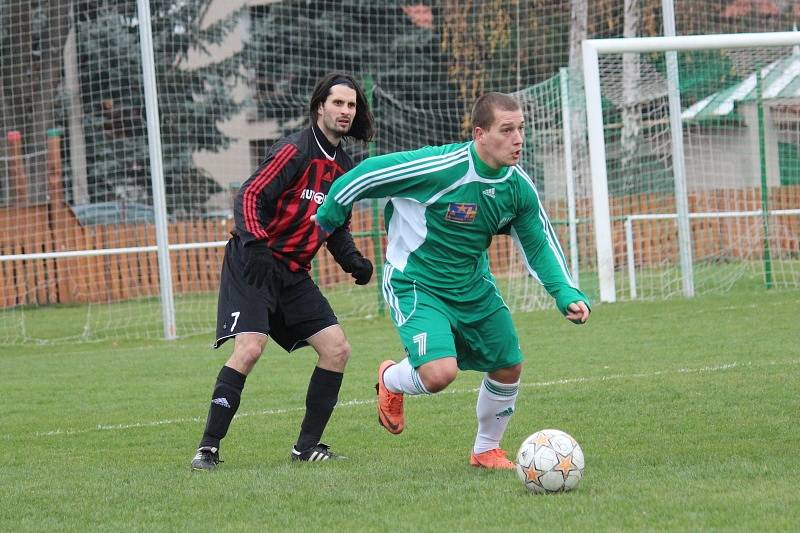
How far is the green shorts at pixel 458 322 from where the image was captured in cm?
566

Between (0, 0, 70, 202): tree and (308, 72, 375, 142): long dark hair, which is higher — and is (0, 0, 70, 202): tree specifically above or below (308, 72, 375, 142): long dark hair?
above

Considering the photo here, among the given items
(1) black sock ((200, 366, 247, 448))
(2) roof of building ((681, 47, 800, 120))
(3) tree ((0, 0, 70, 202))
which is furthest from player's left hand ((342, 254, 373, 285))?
(3) tree ((0, 0, 70, 202))

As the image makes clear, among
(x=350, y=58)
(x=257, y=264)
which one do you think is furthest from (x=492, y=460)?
(x=350, y=58)

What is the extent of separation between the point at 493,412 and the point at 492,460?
241 millimetres

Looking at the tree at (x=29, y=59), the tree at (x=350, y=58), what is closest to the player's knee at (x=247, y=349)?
the tree at (x=29, y=59)

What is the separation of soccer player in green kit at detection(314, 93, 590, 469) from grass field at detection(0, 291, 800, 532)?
0.44 metres

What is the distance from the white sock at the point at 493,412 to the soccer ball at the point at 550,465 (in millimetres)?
799

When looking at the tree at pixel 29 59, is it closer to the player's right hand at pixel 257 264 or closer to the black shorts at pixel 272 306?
the black shorts at pixel 272 306

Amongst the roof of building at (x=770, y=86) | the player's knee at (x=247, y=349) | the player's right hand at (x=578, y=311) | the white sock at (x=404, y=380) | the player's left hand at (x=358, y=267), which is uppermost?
the roof of building at (x=770, y=86)

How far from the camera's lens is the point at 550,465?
16.1ft

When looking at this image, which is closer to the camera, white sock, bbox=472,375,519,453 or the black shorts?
white sock, bbox=472,375,519,453

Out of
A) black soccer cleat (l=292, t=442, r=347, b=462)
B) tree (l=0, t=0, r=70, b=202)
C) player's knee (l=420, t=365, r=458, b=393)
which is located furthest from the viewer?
tree (l=0, t=0, r=70, b=202)

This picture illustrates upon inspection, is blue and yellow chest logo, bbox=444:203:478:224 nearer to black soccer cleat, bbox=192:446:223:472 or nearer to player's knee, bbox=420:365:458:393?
player's knee, bbox=420:365:458:393

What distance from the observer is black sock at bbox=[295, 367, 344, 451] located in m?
6.37
